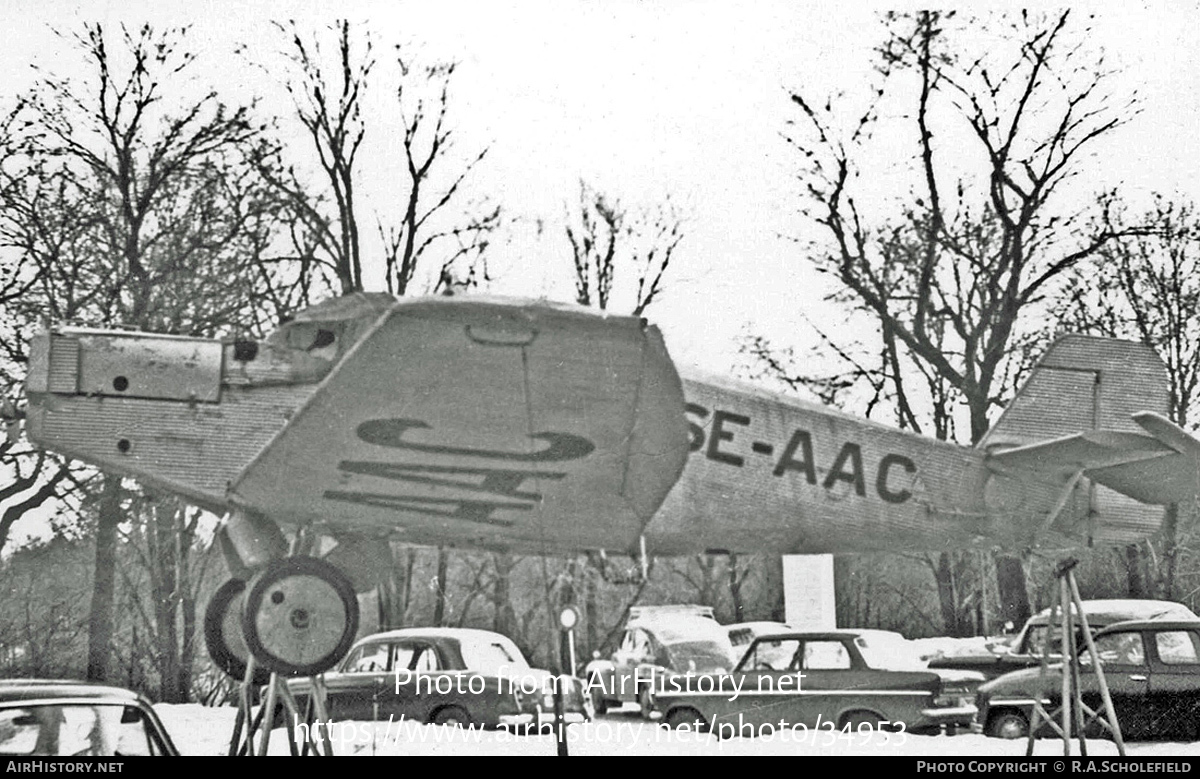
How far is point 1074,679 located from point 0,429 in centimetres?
507

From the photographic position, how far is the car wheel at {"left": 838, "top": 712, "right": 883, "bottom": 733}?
6.55m

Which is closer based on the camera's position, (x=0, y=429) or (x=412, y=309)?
(x=412, y=309)

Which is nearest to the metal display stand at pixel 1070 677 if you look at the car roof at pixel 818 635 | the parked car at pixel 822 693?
the parked car at pixel 822 693

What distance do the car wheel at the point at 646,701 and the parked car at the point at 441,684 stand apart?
1034 millimetres

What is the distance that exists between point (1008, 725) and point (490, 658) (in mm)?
3366

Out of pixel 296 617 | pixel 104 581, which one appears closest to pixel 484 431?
pixel 296 617

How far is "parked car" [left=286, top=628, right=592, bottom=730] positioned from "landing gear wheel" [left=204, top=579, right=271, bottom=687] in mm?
1784

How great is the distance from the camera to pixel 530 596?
9586mm

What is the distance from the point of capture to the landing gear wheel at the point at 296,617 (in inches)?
160

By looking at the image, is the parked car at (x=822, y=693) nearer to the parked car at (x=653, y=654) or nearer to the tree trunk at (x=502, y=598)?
the parked car at (x=653, y=654)

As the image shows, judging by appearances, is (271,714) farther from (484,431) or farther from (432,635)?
(432,635)

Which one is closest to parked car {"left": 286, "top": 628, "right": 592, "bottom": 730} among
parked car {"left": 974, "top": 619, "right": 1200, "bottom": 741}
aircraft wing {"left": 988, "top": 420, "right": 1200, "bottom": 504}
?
parked car {"left": 974, "top": 619, "right": 1200, "bottom": 741}
